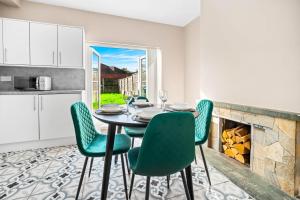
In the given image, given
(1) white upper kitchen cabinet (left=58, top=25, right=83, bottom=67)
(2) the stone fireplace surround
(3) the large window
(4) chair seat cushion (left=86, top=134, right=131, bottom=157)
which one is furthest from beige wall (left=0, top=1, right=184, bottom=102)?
(4) chair seat cushion (left=86, top=134, right=131, bottom=157)

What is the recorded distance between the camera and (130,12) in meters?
3.51

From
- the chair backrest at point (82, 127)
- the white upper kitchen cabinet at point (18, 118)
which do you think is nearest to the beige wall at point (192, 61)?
the chair backrest at point (82, 127)

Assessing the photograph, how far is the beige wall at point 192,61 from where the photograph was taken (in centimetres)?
381

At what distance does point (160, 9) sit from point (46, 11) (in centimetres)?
207

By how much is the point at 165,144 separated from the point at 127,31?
10.5 ft

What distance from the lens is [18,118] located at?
8.85ft

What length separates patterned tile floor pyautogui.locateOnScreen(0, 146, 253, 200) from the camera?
1.65m

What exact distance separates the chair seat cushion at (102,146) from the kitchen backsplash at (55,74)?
2.00 meters

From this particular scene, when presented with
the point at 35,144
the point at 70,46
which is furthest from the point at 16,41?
the point at 35,144

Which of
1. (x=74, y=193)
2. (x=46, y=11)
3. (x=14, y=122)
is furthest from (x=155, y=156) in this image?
(x=46, y=11)

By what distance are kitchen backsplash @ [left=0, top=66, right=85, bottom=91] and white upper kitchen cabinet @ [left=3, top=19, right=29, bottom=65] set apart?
0.37 m

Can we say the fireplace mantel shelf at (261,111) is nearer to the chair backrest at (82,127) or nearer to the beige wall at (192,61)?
the beige wall at (192,61)

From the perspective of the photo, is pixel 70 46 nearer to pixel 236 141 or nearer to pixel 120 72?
pixel 120 72

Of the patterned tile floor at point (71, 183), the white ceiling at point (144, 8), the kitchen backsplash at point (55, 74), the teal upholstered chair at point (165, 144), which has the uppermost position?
the white ceiling at point (144, 8)
